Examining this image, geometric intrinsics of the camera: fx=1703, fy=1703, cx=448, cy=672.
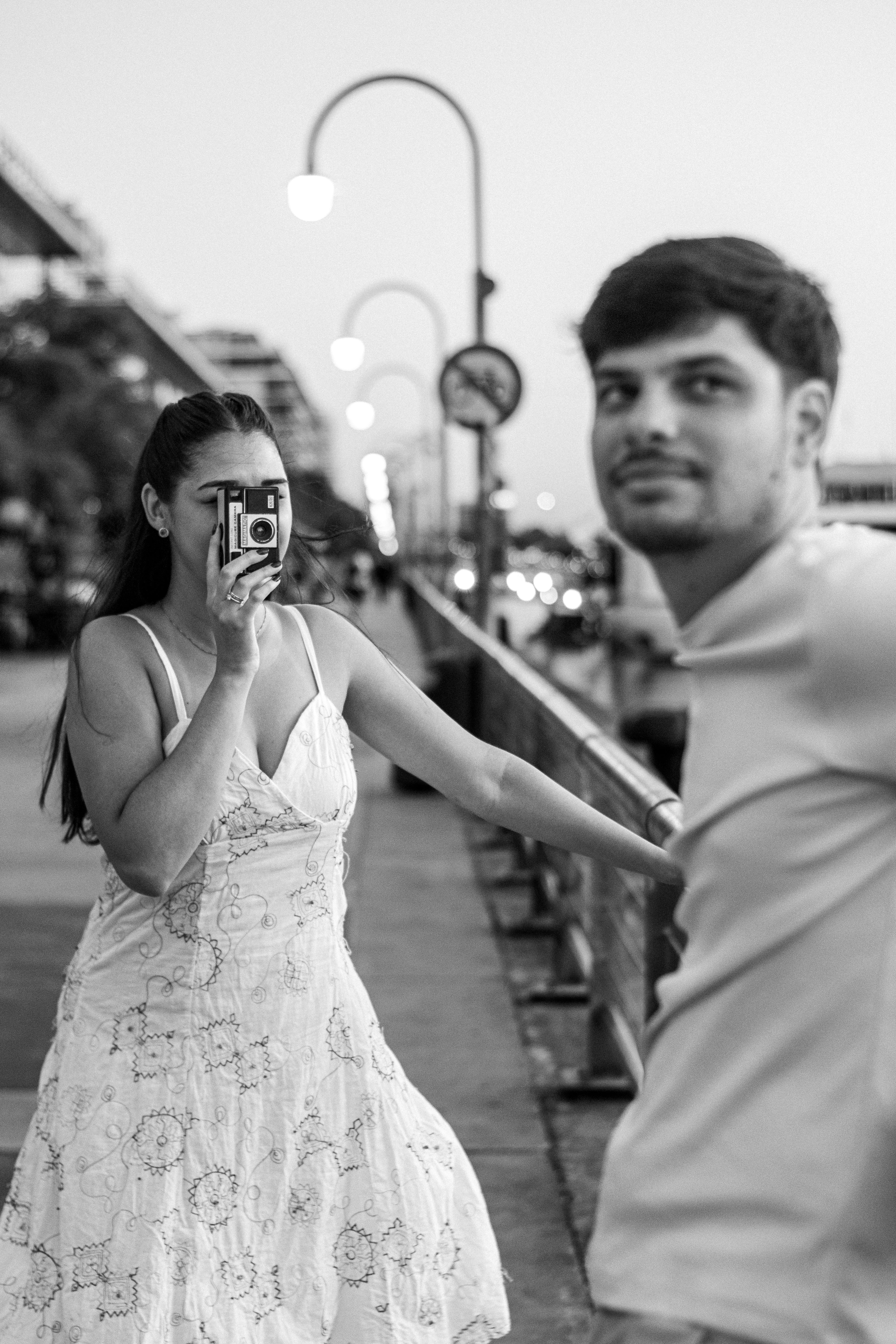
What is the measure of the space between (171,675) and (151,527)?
314mm

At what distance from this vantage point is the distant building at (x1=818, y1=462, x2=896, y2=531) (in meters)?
30.5

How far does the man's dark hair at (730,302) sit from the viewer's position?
1.35 m

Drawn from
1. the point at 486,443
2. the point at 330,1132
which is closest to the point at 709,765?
the point at 330,1132

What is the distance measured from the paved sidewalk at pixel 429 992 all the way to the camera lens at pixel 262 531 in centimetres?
135

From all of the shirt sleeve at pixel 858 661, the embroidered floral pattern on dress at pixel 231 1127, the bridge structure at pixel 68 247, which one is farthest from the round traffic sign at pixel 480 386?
the bridge structure at pixel 68 247

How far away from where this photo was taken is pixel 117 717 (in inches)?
101

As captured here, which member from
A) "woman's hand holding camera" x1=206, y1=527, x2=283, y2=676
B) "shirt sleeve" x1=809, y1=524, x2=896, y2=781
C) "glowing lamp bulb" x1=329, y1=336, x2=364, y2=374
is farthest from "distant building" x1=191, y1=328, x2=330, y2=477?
"shirt sleeve" x1=809, y1=524, x2=896, y2=781

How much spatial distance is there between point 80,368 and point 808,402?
3079 cm

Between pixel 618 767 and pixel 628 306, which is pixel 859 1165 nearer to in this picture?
pixel 628 306

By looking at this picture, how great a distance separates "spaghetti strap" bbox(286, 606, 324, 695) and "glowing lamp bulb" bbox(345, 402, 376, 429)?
32.1m

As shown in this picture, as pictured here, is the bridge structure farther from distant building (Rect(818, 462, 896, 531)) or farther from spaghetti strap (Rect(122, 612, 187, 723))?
spaghetti strap (Rect(122, 612, 187, 723))

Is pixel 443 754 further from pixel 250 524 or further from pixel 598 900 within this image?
pixel 598 900

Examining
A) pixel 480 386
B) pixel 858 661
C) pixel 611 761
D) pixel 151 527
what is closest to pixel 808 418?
pixel 858 661

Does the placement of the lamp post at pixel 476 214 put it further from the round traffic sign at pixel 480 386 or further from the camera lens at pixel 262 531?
the camera lens at pixel 262 531
